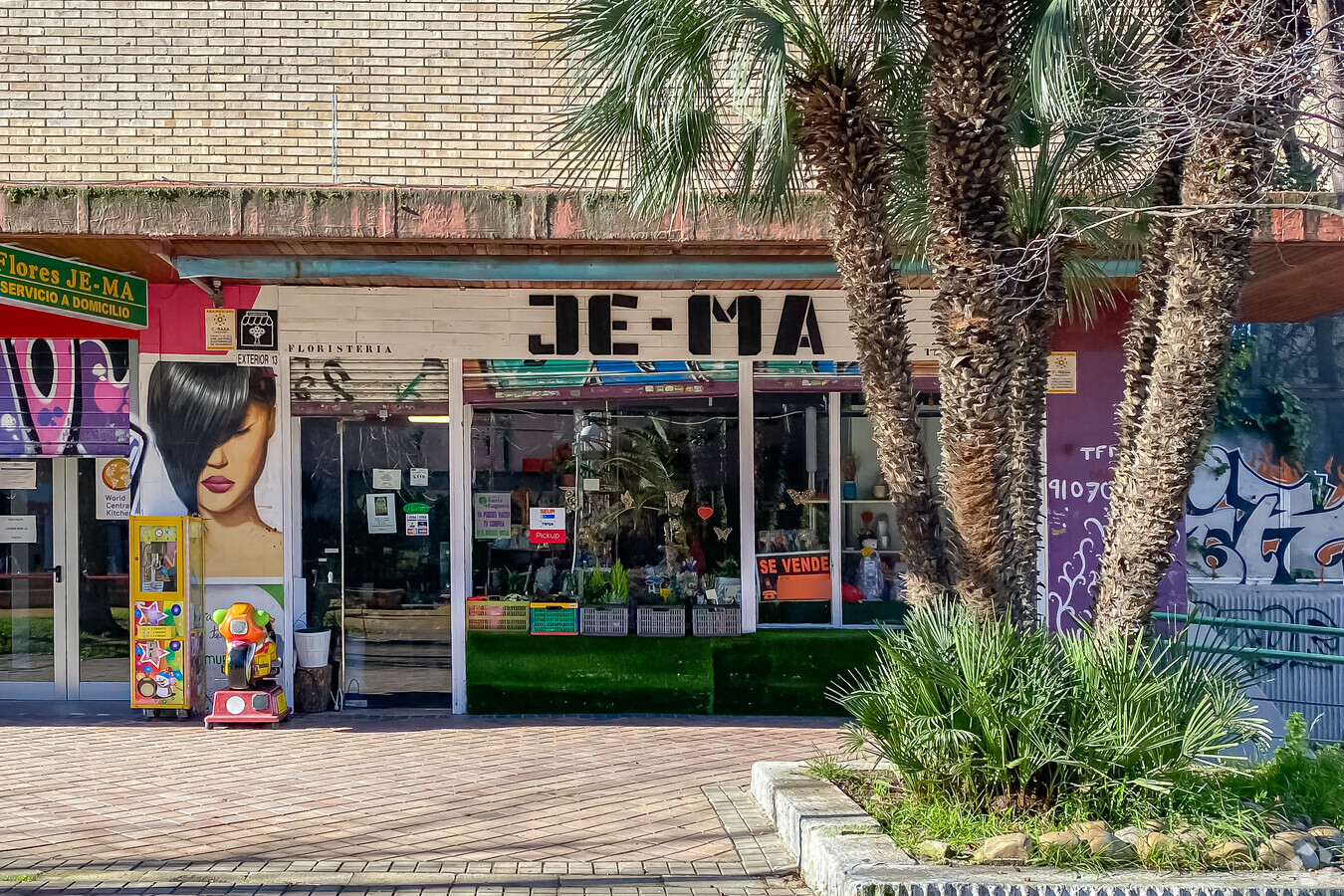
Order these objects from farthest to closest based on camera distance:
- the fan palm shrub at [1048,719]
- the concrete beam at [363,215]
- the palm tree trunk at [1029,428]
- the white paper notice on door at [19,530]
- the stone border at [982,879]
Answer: the white paper notice on door at [19,530]
the concrete beam at [363,215]
the palm tree trunk at [1029,428]
the fan palm shrub at [1048,719]
the stone border at [982,879]

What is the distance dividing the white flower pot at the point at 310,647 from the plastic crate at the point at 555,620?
1.74 meters

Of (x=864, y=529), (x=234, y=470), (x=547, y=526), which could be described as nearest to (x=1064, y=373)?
(x=864, y=529)

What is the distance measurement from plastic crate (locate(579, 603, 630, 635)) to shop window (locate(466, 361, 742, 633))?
0.10m

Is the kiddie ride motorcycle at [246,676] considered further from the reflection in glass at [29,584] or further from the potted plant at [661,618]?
the potted plant at [661,618]

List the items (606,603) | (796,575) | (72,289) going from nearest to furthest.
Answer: (72,289), (606,603), (796,575)

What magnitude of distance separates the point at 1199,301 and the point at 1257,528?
271 inches

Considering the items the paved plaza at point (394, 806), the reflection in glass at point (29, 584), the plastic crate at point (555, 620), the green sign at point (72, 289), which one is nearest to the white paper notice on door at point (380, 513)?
the plastic crate at point (555, 620)

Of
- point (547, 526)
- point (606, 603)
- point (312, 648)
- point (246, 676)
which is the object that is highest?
point (547, 526)

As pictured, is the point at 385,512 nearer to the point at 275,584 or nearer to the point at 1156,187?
the point at 275,584

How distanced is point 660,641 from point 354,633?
102 inches

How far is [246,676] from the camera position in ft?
28.7

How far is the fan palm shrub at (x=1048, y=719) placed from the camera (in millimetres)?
5141

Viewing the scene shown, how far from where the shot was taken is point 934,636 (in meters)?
5.61

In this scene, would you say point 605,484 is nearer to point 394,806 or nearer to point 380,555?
point 380,555
